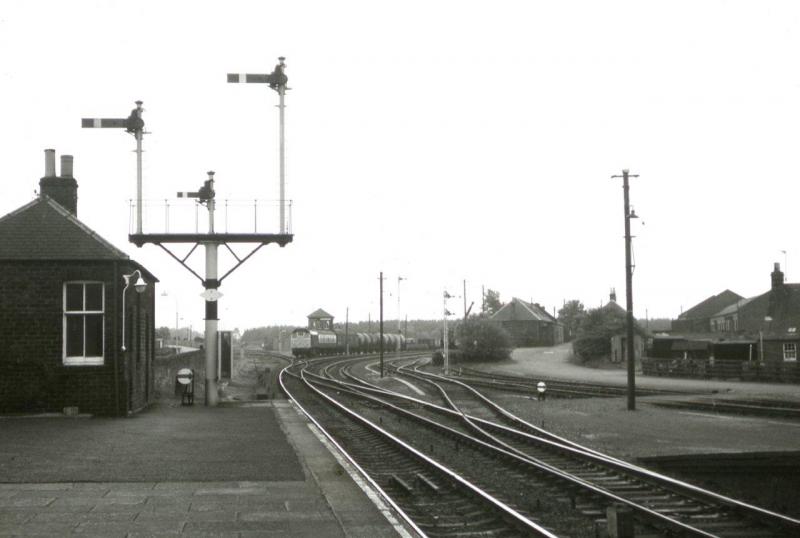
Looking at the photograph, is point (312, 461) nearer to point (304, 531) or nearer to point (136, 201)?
point (304, 531)

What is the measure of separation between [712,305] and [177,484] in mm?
86883

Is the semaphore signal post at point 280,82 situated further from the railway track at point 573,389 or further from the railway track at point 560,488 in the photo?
the railway track at point 573,389

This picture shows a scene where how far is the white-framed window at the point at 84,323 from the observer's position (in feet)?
65.0

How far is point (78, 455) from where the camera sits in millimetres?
13141

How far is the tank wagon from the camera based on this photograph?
Result: 72.9 m

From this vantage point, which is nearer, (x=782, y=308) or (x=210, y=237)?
(x=210, y=237)

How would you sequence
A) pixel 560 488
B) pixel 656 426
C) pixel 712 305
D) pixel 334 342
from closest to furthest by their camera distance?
pixel 560 488, pixel 656 426, pixel 334 342, pixel 712 305

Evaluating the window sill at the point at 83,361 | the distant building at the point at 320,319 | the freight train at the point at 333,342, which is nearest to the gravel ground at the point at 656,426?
the window sill at the point at 83,361

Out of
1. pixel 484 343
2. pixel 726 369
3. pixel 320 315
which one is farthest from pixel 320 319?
pixel 726 369

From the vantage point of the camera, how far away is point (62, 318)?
1958 cm

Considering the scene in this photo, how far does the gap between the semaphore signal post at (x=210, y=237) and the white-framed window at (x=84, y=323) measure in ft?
10.0

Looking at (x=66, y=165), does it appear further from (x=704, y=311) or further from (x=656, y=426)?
(x=704, y=311)

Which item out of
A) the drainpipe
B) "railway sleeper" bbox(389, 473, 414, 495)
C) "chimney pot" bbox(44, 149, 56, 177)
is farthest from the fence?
"chimney pot" bbox(44, 149, 56, 177)

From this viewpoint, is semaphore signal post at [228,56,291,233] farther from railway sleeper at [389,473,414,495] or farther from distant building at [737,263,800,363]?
distant building at [737,263,800,363]
